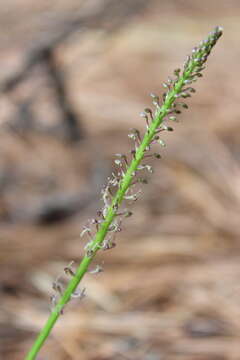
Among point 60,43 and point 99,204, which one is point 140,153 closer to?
point 99,204

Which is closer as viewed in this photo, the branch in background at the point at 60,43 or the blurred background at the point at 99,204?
the blurred background at the point at 99,204

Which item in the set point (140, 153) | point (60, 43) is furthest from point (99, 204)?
point (140, 153)

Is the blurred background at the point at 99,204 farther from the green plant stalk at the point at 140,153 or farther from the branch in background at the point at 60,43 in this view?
the green plant stalk at the point at 140,153

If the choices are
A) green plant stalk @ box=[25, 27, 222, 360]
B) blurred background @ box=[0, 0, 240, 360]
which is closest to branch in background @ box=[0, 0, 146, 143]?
blurred background @ box=[0, 0, 240, 360]

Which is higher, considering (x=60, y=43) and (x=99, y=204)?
(x=60, y=43)

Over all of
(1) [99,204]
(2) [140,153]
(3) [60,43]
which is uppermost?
(3) [60,43]

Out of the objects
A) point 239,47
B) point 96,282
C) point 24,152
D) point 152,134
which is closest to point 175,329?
point 96,282

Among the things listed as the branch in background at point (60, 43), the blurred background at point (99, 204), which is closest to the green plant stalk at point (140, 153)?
the blurred background at point (99, 204)

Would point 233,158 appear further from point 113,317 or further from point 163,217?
point 113,317
